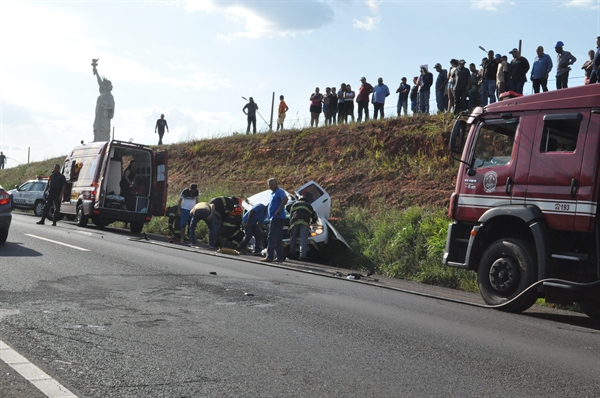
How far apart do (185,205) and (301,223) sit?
4.89 m

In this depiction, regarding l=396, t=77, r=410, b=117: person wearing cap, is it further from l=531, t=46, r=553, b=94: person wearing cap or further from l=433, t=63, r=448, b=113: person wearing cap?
l=531, t=46, r=553, b=94: person wearing cap

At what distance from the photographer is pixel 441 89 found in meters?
23.3

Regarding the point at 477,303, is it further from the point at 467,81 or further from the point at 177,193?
the point at 177,193

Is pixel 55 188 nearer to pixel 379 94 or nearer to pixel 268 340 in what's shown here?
pixel 379 94

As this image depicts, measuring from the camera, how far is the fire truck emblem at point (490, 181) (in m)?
10.2

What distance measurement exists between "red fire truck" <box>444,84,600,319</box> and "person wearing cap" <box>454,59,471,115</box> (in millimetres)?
10274

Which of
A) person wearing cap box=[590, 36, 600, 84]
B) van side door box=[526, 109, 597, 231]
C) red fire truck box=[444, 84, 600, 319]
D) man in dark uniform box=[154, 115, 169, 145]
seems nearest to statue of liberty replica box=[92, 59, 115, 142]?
man in dark uniform box=[154, 115, 169, 145]

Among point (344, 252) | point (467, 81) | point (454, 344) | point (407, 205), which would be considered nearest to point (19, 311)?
point (454, 344)

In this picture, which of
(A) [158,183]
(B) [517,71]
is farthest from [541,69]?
(A) [158,183]

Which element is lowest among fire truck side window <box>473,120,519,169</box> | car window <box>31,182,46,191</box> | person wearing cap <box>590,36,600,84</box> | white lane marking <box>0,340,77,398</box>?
white lane marking <box>0,340,77,398</box>

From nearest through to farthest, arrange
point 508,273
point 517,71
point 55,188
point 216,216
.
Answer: point 508,273
point 216,216
point 517,71
point 55,188

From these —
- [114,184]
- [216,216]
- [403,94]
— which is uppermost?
[403,94]

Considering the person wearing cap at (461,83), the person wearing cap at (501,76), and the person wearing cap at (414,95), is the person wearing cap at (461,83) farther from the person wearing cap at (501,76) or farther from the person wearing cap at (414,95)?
the person wearing cap at (414,95)

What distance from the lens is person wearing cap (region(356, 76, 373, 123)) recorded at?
25781mm
